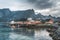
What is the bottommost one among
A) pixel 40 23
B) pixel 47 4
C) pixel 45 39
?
pixel 45 39

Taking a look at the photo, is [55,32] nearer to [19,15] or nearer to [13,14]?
[19,15]

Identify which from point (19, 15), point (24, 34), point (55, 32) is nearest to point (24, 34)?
point (24, 34)

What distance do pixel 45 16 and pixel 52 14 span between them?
18 cm

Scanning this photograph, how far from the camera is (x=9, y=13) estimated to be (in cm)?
649

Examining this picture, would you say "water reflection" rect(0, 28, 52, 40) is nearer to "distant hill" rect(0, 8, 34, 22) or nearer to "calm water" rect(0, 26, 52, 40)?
"calm water" rect(0, 26, 52, 40)

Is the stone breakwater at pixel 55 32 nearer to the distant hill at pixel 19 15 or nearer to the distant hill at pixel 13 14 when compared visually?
the distant hill at pixel 19 15

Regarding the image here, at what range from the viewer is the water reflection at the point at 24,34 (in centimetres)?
653

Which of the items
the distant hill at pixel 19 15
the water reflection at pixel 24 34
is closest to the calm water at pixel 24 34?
the water reflection at pixel 24 34

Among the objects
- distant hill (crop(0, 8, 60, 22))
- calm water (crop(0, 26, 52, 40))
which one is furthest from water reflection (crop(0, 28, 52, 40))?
distant hill (crop(0, 8, 60, 22))

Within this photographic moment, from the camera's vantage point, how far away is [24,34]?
662 cm

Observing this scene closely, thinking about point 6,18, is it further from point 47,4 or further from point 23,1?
point 47,4

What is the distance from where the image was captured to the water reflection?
6531mm

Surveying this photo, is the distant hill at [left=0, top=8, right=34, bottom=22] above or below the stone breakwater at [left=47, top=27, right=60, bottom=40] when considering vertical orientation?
above

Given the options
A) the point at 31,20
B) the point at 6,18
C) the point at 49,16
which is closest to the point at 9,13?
the point at 6,18
